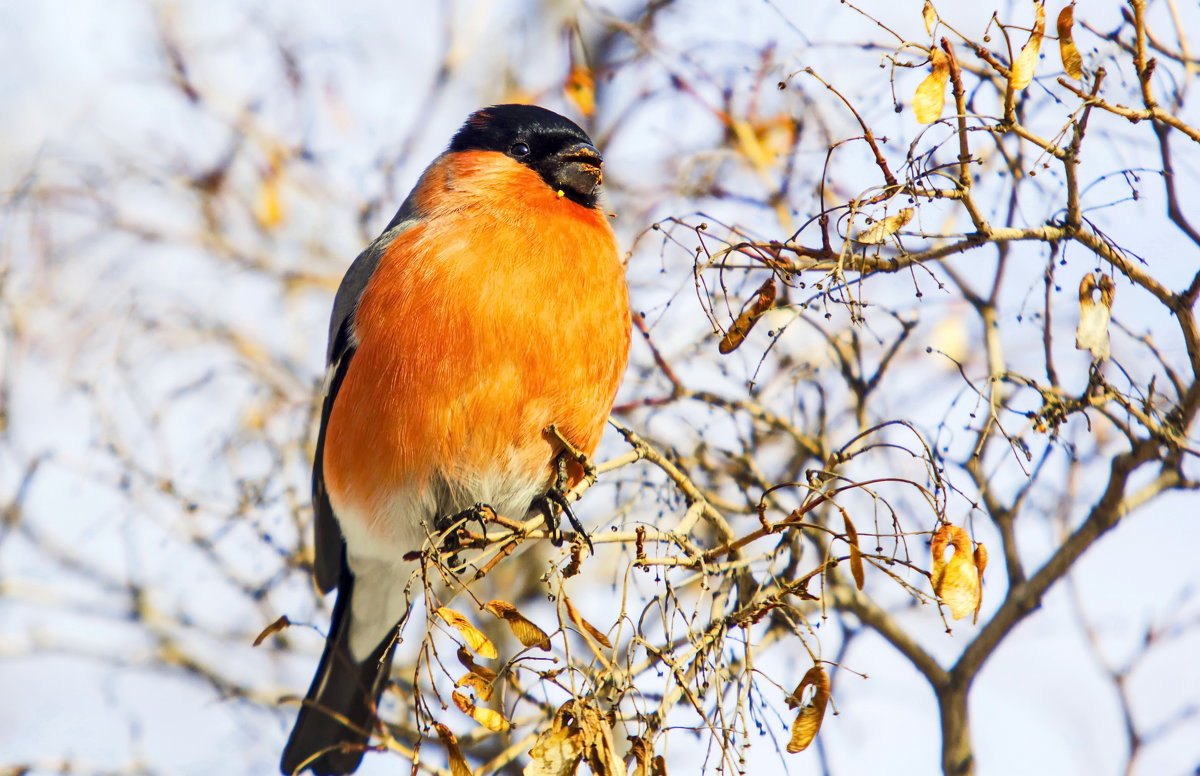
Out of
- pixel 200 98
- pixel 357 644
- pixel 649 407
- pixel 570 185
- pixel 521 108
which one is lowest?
pixel 357 644

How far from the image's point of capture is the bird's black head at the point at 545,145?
129 inches

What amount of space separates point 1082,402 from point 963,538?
1.34 ft

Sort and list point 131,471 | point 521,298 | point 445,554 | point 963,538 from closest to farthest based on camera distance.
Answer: point 963,538
point 445,554
point 521,298
point 131,471

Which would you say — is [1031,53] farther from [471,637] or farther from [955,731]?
[955,731]

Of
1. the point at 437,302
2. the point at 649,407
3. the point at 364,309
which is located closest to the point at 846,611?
the point at 649,407

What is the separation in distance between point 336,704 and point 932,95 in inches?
107

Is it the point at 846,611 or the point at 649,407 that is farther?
the point at 649,407

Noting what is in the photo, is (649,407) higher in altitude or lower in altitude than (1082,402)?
higher

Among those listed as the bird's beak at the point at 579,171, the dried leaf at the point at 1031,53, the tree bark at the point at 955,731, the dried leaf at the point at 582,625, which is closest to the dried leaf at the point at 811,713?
the dried leaf at the point at 582,625

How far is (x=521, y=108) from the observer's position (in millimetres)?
3486

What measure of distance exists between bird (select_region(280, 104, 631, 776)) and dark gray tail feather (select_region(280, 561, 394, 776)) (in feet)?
0.25

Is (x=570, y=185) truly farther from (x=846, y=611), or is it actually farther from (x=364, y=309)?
(x=846, y=611)

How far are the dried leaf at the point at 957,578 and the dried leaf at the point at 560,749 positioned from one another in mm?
648

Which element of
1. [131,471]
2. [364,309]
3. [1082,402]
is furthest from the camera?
[131,471]
